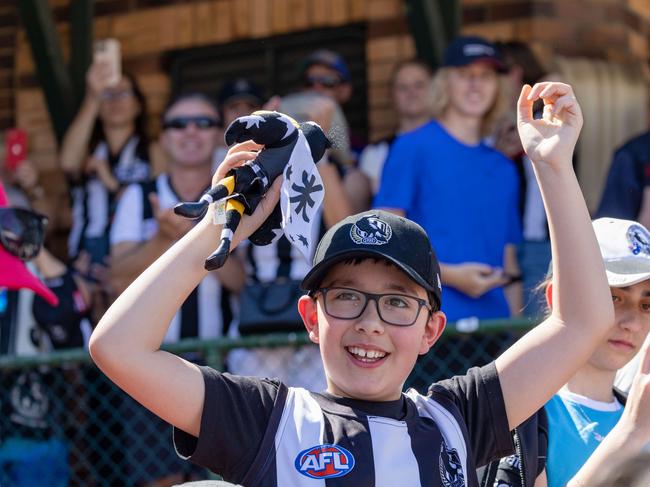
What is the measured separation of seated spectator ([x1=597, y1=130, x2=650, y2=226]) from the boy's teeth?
112 inches

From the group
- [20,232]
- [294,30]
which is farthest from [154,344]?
[294,30]

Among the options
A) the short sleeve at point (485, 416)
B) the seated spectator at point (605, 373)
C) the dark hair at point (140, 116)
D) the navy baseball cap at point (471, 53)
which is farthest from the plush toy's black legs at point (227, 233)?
the dark hair at point (140, 116)

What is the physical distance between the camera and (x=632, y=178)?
5293mm

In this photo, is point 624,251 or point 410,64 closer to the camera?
point 624,251

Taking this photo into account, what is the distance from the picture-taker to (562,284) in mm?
2686

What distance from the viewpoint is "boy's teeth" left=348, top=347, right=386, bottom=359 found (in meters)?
2.60

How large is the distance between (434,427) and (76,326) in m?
3.24

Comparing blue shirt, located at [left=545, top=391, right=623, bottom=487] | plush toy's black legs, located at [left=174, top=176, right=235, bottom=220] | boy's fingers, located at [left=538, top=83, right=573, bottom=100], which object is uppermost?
boy's fingers, located at [left=538, top=83, right=573, bottom=100]

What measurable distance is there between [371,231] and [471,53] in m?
2.83

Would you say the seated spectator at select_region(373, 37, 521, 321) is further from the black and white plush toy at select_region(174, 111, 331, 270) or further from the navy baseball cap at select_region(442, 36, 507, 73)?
the black and white plush toy at select_region(174, 111, 331, 270)

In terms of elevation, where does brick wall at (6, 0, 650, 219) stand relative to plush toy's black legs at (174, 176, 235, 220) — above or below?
below

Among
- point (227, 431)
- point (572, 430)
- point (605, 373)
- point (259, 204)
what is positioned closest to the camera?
point (227, 431)

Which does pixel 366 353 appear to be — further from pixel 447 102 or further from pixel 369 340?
pixel 447 102

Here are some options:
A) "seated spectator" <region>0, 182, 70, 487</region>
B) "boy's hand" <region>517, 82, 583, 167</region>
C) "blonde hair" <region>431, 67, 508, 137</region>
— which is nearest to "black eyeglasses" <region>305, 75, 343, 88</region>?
"blonde hair" <region>431, 67, 508, 137</region>
